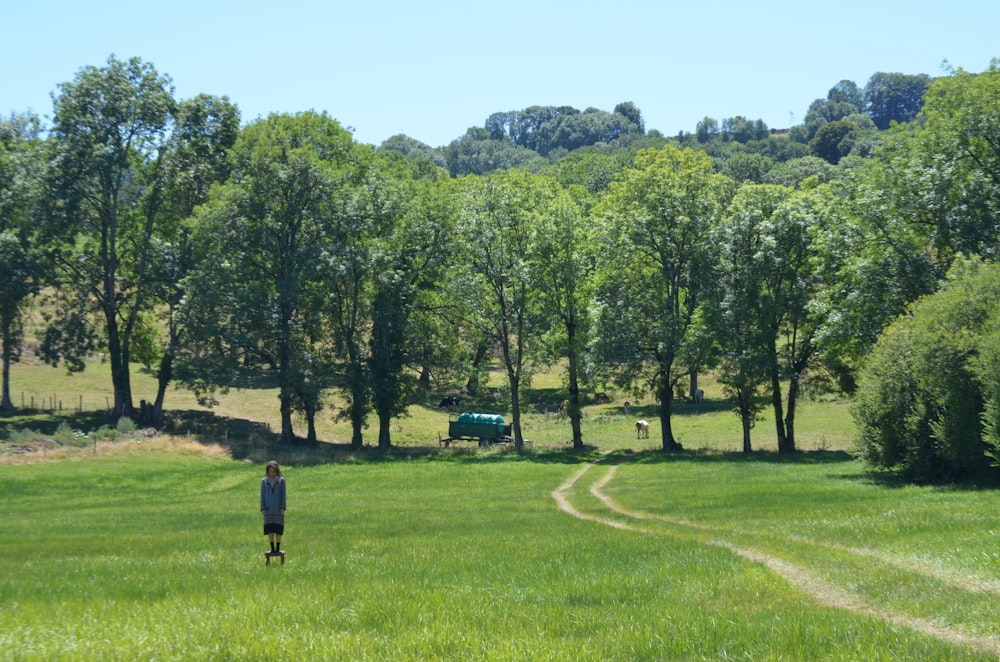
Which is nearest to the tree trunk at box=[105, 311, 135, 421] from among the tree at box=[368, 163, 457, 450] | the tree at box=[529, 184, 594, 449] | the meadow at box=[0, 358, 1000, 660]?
the meadow at box=[0, 358, 1000, 660]

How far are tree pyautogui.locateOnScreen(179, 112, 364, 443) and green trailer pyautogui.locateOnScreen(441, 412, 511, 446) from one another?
13122mm

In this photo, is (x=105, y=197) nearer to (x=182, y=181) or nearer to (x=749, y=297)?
(x=182, y=181)

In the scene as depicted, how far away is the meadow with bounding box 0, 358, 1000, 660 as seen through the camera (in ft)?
36.9

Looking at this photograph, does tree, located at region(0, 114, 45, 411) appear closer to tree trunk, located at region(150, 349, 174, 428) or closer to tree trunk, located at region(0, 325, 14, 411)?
tree trunk, located at region(0, 325, 14, 411)

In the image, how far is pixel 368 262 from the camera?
62250mm

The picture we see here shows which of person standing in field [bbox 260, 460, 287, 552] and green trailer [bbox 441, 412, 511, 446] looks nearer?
person standing in field [bbox 260, 460, 287, 552]

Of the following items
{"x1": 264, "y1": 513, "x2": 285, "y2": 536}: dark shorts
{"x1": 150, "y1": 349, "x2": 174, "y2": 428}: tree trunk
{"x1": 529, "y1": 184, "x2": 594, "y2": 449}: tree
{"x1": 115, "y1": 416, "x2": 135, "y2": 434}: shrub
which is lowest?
{"x1": 264, "y1": 513, "x2": 285, "y2": 536}: dark shorts

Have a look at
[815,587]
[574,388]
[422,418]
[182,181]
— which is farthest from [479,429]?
[815,587]

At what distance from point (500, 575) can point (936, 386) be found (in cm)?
2491

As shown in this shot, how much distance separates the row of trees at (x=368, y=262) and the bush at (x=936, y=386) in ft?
54.9

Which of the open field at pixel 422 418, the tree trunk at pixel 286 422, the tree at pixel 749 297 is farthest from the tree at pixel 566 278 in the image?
the tree trunk at pixel 286 422

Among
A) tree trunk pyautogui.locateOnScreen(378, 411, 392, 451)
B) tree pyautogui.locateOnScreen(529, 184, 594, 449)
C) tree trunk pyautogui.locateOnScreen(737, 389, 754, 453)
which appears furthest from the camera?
tree trunk pyautogui.locateOnScreen(378, 411, 392, 451)

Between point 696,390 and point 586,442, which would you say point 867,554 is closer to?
point 586,442

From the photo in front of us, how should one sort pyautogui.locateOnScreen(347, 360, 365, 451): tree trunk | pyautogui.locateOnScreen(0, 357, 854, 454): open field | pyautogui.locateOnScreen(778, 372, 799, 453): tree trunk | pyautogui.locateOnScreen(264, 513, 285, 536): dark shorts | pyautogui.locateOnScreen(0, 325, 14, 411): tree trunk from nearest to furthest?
1. pyautogui.locateOnScreen(264, 513, 285, 536): dark shorts
2. pyautogui.locateOnScreen(778, 372, 799, 453): tree trunk
3. pyautogui.locateOnScreen(347, 360, 365, 451): tree trunk
4. pyautogui.locateOnScreen(0, 357, 854, 454): open field
5. pyautogui.locateOnScreen(0, 325, 14, 411): tree trunk
